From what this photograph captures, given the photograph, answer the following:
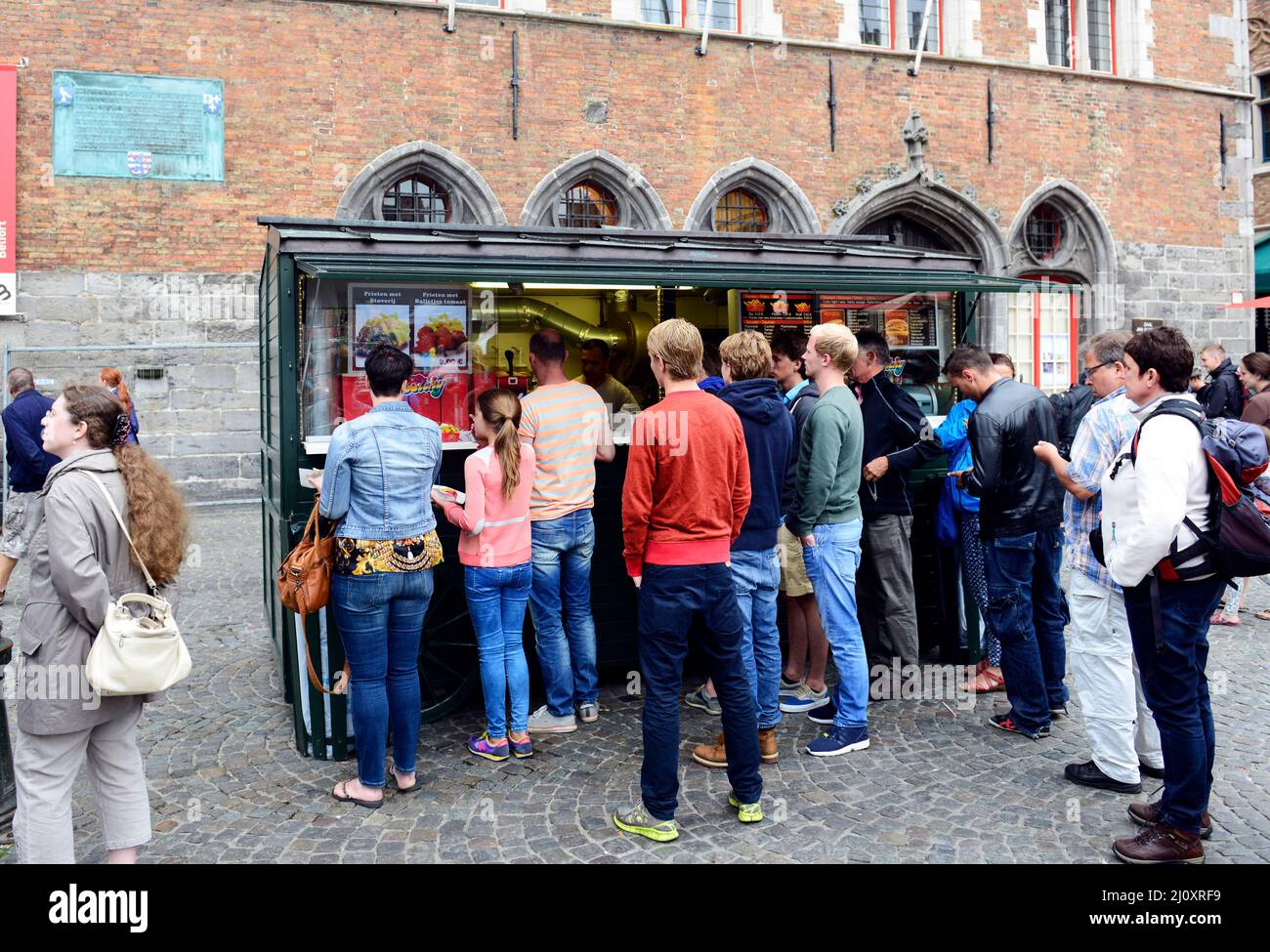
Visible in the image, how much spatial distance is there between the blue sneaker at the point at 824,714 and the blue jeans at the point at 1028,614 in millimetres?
879

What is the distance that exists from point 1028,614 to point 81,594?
13.1 feet

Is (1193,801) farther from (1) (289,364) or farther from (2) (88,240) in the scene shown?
(2) (88,240)

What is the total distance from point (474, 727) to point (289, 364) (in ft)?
6.69

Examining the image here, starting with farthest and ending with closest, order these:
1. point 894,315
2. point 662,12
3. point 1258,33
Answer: point 1258,33 < point 662,12 < point 894,315

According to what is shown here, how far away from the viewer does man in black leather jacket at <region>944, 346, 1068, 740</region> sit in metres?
4.78

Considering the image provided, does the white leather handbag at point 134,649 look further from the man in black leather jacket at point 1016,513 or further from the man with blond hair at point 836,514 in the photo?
the man in black leather jacket at point 1016,513

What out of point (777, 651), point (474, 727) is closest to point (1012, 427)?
point (777, 651)

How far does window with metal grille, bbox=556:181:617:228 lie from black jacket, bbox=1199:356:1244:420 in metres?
8.02

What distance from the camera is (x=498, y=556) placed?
4676 mm

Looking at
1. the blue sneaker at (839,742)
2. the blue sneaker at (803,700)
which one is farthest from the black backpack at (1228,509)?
the blue sneaker at (803,700)

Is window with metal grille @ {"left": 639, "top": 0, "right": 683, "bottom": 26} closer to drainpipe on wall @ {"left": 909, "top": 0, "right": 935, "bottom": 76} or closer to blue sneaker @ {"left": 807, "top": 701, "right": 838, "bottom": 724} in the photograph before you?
drainpipe on wall @ {"left": 909, "top": 0, "right": 935, "bottom": 76}

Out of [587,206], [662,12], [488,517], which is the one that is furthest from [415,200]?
[488,517]

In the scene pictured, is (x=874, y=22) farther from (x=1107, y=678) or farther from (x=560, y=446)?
(x=1107, y=678)
